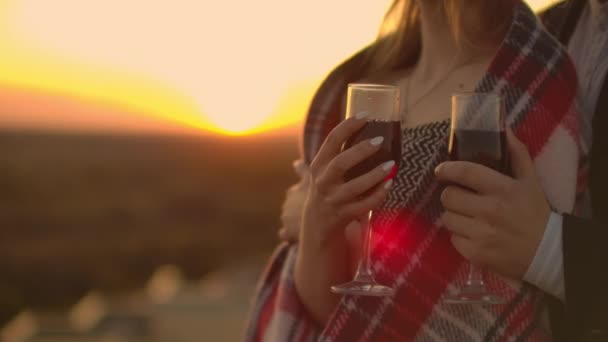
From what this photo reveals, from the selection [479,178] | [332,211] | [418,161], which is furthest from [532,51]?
[332,211]

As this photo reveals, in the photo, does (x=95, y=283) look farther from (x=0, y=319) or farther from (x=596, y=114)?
(x=596, y=114)

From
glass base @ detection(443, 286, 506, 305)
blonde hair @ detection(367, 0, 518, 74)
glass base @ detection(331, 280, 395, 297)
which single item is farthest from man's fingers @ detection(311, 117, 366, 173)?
blonde hair @ detection(367, 0, 518, 74)

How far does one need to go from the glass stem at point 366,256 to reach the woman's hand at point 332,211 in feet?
0.13

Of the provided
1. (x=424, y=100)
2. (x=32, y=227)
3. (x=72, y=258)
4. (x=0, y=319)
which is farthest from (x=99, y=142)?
(x=424, y=100)

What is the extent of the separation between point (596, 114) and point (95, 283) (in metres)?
19.2

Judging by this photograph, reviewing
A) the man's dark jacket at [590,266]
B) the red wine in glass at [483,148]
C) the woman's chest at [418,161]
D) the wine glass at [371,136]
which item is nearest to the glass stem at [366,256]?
the wine glass at [371,136]

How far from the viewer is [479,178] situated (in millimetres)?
2039

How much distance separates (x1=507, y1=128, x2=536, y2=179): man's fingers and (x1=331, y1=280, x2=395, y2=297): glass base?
360 mm

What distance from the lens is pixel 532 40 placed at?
2.36 metres

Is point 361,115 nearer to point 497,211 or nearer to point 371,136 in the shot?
point 371,136

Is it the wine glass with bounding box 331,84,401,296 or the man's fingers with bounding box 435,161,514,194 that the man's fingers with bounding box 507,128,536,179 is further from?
the wine glass with bounding box 331,84,401,296

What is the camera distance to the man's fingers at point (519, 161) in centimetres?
211

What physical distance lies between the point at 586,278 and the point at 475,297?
0.22 meters

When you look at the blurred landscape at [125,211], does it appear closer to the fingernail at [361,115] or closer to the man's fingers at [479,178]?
the fingernail at [361,115]
